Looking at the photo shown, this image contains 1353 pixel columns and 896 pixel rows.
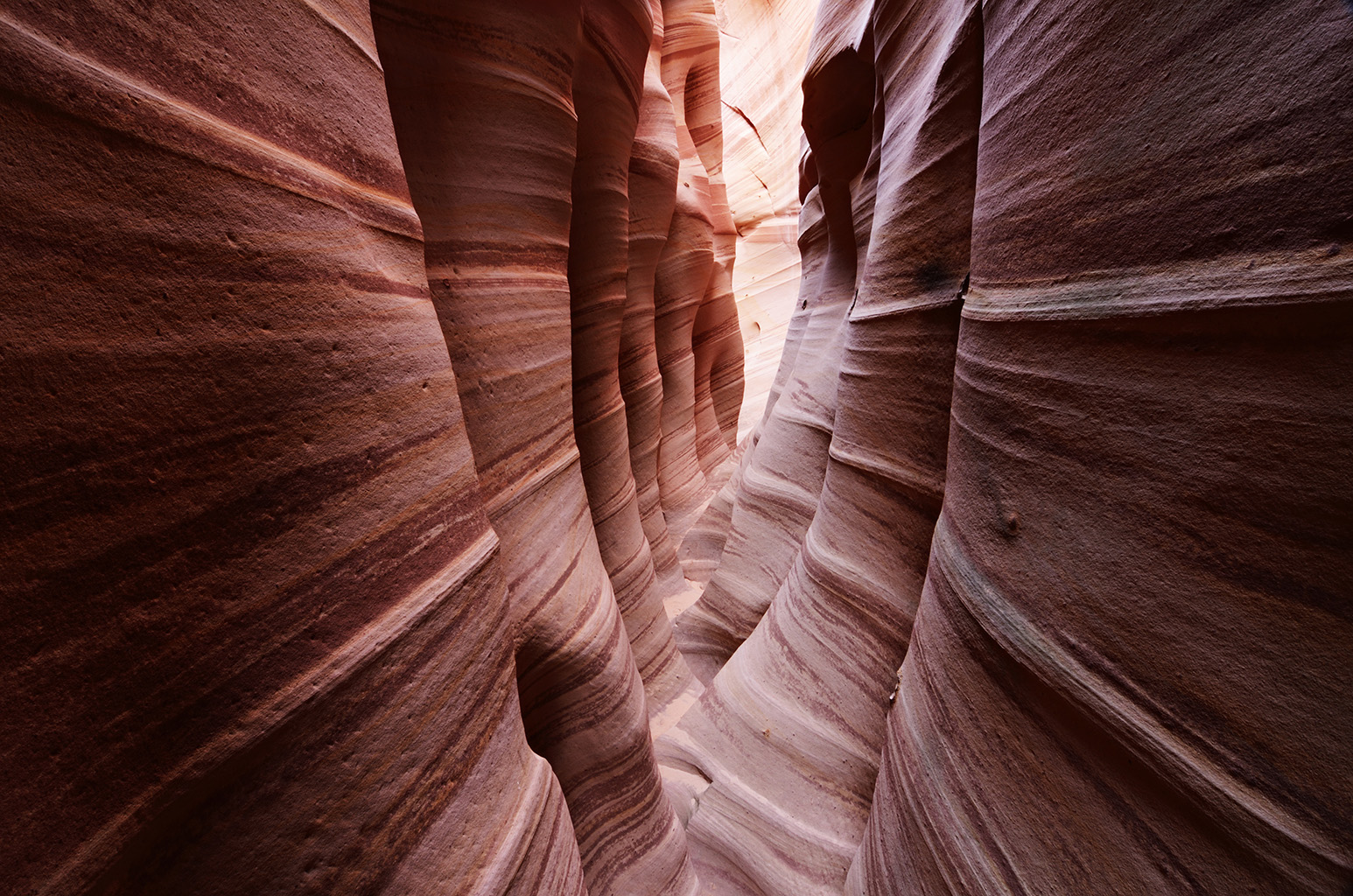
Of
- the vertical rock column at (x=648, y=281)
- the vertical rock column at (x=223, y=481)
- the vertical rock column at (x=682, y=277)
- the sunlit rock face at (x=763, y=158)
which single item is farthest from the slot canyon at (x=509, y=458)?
the sunlit rock face at (x=763, y=158)

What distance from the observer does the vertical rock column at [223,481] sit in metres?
0.48

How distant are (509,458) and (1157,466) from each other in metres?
1.18

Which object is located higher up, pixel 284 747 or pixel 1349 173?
pixel 1349 173

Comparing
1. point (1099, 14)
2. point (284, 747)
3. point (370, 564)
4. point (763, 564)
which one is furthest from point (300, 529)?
point (763, 564)

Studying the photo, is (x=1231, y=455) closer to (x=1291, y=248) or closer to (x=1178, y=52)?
(x=1291, y=248)

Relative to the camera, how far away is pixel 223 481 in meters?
0.59

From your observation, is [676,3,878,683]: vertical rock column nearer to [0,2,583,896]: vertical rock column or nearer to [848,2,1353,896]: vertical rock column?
[848,2,1353,896]: vertical rock column

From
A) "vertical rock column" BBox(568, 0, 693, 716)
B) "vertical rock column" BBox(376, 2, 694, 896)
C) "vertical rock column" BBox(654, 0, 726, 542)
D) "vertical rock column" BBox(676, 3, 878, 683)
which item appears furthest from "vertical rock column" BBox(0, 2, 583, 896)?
"vertical rock column" BBox(654, 0, 726, 542)

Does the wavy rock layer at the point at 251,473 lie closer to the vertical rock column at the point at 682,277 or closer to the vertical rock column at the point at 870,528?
the vertical rock column at the point at 870,528

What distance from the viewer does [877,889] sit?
107 centimetres

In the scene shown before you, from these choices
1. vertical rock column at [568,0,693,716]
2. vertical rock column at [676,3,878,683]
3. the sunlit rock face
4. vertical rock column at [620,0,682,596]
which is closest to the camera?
vertical rock column at [568,0,693,716]

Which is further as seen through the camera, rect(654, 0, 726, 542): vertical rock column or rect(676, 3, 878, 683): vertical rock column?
rect(654, 0, 726, 542): vertical rock column

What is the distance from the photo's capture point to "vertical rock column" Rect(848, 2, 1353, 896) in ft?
1.69

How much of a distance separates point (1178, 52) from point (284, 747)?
4.46 feet
